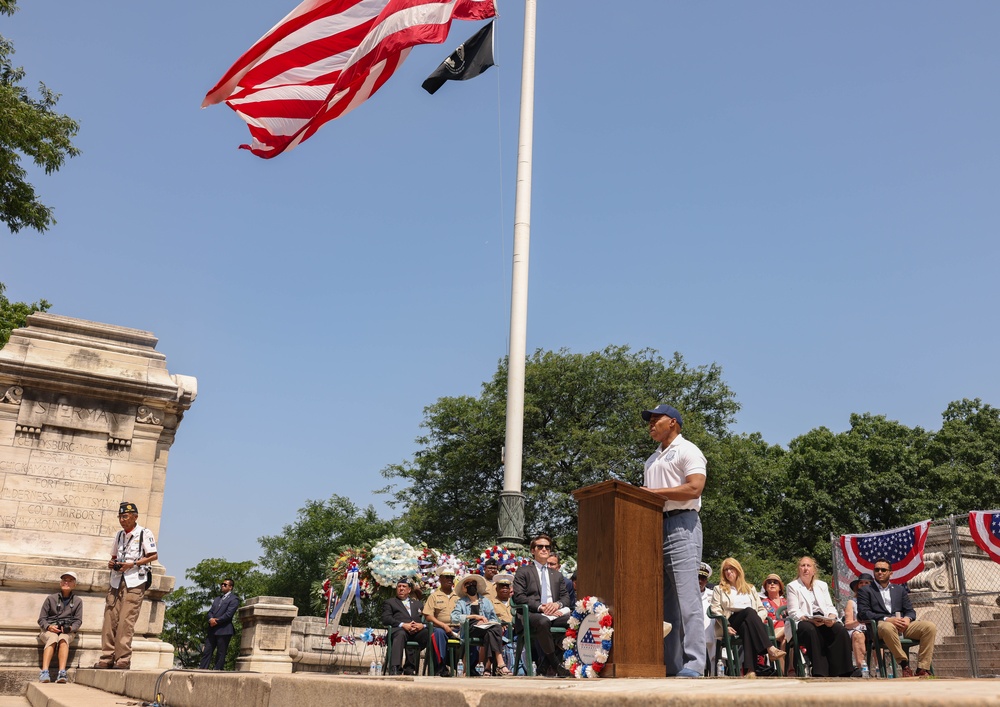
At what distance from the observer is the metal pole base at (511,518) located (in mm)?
11570

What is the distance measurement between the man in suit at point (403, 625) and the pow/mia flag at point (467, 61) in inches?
304

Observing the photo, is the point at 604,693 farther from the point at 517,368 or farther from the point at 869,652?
the point at 517,368

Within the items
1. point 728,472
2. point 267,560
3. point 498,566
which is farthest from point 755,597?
point 267,560

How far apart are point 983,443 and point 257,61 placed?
3947cm

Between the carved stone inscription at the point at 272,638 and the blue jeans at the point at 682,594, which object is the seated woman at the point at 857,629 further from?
the carved stone inscription at the point at 272,638

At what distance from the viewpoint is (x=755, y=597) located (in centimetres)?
929

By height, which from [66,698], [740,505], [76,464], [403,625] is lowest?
[66,698]

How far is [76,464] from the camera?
423 inches

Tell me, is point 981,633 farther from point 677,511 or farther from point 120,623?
point 120,623

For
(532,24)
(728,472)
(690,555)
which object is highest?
(532,24)

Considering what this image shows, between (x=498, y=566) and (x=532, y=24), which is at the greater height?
(x=532, y=24)

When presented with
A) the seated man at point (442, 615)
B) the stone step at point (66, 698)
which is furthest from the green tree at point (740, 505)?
the stone step at point (66, 698)

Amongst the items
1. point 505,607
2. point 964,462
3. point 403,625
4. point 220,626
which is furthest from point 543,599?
point 964,462

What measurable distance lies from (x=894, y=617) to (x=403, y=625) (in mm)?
5222
